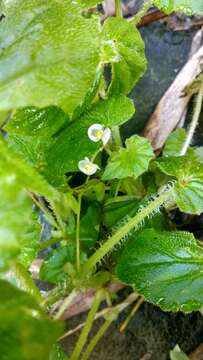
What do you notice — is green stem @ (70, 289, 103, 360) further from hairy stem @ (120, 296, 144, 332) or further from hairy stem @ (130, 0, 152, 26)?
hairy stem @ (130, 0, 152, 26)

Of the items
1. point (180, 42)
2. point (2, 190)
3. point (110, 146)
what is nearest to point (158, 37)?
point (180, 42)

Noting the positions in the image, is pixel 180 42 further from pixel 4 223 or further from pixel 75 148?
pixel 4 223

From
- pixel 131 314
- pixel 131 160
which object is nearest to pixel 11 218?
pixel 131 160

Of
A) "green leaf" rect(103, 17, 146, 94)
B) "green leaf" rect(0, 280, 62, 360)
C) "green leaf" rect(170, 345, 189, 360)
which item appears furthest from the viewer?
"green leaf" rect(170, 345, 189, 360)

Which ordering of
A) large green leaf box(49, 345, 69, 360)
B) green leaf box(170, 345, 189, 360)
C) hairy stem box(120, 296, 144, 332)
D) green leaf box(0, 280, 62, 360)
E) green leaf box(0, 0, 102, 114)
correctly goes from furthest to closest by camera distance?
1. hairy stem box(120, 296, 144, 332)
2. green leaf box(170, 345, 189, 360)
3. large green leaf box(49, 345, 69, 360)
4. green leaf box(0, 0, 102, 114)
5. green leaf box(0, 280, 62, 360)

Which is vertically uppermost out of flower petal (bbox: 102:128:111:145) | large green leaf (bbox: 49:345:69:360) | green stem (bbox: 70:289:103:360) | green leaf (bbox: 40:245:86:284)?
flower petal (bbox: 102:128:111:145)

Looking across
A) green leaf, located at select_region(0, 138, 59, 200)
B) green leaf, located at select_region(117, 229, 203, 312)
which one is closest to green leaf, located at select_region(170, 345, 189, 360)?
green leaf, located at select_region(117, 229, 203, 312)

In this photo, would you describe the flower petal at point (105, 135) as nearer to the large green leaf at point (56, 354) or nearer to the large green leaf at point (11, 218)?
the large green leaf at point (56, 354)
